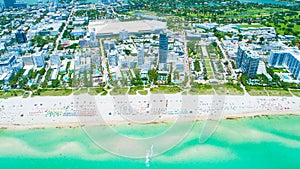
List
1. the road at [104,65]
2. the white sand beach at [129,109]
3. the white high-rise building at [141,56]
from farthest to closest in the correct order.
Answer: the white high-rise building at [141,56], the road at [104,65], the white sand beach at [129,109]

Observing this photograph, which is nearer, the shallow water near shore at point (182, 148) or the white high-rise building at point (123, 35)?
the shallow water near shore at point (182, 148)

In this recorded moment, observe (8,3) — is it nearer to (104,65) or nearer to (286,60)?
(104,65)

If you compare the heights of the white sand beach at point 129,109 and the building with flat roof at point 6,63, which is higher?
the building with flat roof at point 6,63

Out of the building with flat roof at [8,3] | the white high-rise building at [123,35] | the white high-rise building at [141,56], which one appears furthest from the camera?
the building with flat roof at [8,3]

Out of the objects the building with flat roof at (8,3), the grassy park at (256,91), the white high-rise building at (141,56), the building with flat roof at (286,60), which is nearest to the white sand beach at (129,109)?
the grassy park at (256,91)

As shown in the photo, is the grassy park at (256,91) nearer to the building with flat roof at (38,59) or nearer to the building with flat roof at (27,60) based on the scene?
the building with flat roof at (38,59)

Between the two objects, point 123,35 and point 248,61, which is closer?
point 248,61

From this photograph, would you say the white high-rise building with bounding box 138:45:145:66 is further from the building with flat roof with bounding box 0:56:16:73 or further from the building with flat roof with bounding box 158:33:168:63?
the building with flat roof with bounding box 0:56:16:73

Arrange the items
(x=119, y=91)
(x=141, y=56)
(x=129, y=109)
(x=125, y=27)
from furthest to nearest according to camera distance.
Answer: (x=125, y=27) < (x=141, y=56) < (x=119, y=91) < (x=129, y=109)

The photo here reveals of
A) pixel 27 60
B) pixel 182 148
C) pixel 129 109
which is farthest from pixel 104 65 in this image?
pixel 182 148
